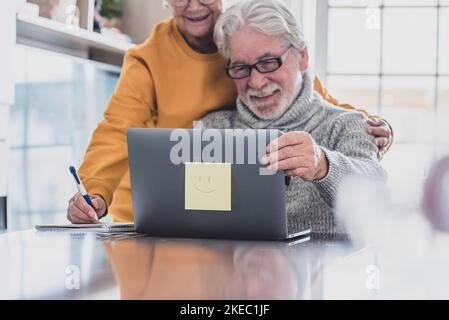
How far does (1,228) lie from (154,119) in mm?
678

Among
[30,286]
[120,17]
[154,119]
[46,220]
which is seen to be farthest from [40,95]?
[30,286]

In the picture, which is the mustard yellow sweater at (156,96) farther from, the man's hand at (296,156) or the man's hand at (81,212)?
the man's hand at (296,156)

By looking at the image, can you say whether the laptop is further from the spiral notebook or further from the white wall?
the white wall

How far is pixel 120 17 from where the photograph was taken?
349 centimetres

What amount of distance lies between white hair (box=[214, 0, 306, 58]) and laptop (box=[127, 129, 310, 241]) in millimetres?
A: 627

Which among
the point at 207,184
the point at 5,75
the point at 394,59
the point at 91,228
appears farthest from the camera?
the point at 394,59

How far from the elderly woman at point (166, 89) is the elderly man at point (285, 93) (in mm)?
129

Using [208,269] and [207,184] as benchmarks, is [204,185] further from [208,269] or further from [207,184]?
[208,269]

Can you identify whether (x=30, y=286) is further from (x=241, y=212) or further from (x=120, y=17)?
(x=120, y=17)

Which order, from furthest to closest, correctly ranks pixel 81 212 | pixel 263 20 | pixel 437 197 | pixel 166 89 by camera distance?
pixel 437 197
pixel 166 89
pixel 263 20
pixel 81 212

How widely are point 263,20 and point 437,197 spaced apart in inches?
43.9

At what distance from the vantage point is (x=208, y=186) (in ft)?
4.48

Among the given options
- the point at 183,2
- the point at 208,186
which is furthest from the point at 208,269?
the point at 183,2

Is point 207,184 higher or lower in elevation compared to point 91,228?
higher
